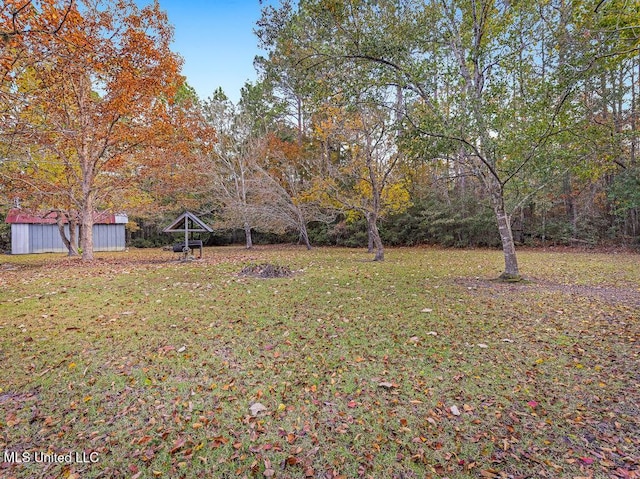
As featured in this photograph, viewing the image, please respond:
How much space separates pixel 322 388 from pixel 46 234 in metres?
23.6

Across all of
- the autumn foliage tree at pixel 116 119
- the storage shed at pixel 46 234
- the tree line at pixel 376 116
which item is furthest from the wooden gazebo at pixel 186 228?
the storage shed at pixel 46 234

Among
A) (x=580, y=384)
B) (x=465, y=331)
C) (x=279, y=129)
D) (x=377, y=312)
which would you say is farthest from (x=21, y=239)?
(x=580, y=384)

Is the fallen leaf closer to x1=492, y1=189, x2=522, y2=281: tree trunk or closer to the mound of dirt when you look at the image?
the mound of dirt

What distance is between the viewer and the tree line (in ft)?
18.8

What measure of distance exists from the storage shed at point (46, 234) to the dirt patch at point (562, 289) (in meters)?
17.5

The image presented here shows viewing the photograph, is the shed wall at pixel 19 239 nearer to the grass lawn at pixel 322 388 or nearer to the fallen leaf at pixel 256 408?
the grass lawn at pixel 322 388

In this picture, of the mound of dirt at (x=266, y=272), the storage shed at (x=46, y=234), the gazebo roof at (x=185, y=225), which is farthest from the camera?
the storage shed at (x=46, y=234)

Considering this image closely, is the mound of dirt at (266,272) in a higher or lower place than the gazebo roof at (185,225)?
lower

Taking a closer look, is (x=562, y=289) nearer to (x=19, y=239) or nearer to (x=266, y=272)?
(x=266, y=272)

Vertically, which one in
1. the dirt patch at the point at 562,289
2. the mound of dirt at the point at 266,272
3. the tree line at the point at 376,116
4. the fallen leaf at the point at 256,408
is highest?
the tree line at the point at 376,116

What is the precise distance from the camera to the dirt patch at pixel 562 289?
18.0 feet

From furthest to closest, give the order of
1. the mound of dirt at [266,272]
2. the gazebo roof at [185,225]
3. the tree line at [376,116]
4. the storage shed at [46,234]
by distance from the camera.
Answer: the storage shed at [46,234] < the gazebo roof at [185,225] < the mound of dirt at [266,272] < the tree line at [376,116]

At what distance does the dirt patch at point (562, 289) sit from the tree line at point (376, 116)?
567mm

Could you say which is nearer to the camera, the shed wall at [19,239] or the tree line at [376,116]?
the tree line at [376,116]
